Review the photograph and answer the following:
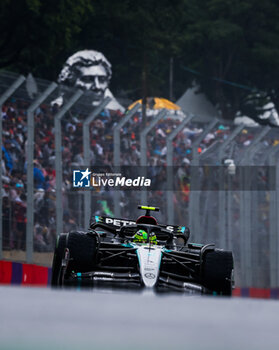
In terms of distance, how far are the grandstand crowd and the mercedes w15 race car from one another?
4.04m

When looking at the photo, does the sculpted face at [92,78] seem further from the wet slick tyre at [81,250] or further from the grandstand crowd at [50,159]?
the wet slick tyre at [81,250]

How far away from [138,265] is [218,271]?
706mm

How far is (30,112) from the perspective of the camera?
41.8 feet

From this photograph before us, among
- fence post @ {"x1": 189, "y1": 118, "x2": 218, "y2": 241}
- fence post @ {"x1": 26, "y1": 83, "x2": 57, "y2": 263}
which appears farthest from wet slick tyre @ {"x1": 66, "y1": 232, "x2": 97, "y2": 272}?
fence post @ {"x1": 189, "y1": 118, "x2": 218, "y2": 241}

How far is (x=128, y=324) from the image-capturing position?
249 centimetres

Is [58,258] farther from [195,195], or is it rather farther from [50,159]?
[195,195]

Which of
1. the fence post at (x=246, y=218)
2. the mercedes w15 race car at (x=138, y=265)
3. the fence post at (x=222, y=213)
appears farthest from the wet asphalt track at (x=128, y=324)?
the fence post at (x=246, y=218)

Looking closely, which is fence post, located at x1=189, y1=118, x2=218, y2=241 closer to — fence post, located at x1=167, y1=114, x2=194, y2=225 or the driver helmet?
fence post, located at x1=167, y1=114, x2=194, y2=225

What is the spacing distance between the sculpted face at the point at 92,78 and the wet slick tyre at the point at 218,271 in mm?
20942

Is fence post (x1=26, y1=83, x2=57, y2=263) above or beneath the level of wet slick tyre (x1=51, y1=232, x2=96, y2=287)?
above

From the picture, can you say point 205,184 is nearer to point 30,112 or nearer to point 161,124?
point 161,124

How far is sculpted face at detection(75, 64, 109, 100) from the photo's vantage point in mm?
29078

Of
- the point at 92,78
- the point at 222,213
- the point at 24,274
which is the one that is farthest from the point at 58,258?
the point at 92,78

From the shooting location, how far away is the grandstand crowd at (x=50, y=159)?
12.7m
